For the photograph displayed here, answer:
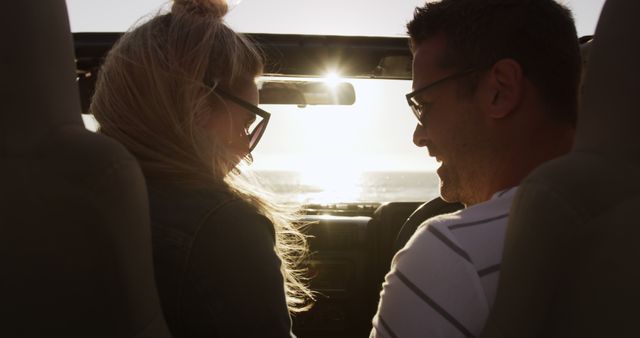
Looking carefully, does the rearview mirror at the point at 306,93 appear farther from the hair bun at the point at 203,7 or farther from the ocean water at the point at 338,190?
the hair bun at the point at 203,7

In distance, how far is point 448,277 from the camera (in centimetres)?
161

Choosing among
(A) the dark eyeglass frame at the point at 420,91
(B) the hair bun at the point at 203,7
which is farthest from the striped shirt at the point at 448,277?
(B) the hair bun at the point at 203,7

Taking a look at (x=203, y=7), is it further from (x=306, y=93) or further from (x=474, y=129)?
(x=306, y=93)

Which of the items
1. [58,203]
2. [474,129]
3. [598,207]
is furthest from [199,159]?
[598,207]

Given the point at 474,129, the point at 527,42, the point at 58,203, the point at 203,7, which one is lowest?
the point at 474,129

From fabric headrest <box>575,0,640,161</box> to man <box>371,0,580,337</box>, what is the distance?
632 mm

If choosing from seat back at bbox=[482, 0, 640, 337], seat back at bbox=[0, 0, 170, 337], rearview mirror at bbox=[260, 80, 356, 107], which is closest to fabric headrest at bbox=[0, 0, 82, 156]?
seat back at bbox=[0, 0, 170, 337]

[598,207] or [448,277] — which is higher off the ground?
[598,207]

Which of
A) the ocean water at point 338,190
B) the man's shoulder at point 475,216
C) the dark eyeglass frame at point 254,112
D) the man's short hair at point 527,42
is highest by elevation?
the man's short hair at point 527,42

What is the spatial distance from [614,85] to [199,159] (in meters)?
1.30

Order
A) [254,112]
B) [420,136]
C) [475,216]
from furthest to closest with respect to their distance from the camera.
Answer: [420,136] < [254,112] < [475,216]

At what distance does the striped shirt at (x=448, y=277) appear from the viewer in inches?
61.9

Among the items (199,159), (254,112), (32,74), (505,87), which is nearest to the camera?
(32,74)

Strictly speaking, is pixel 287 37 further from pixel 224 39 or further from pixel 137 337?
pixel 137 337
